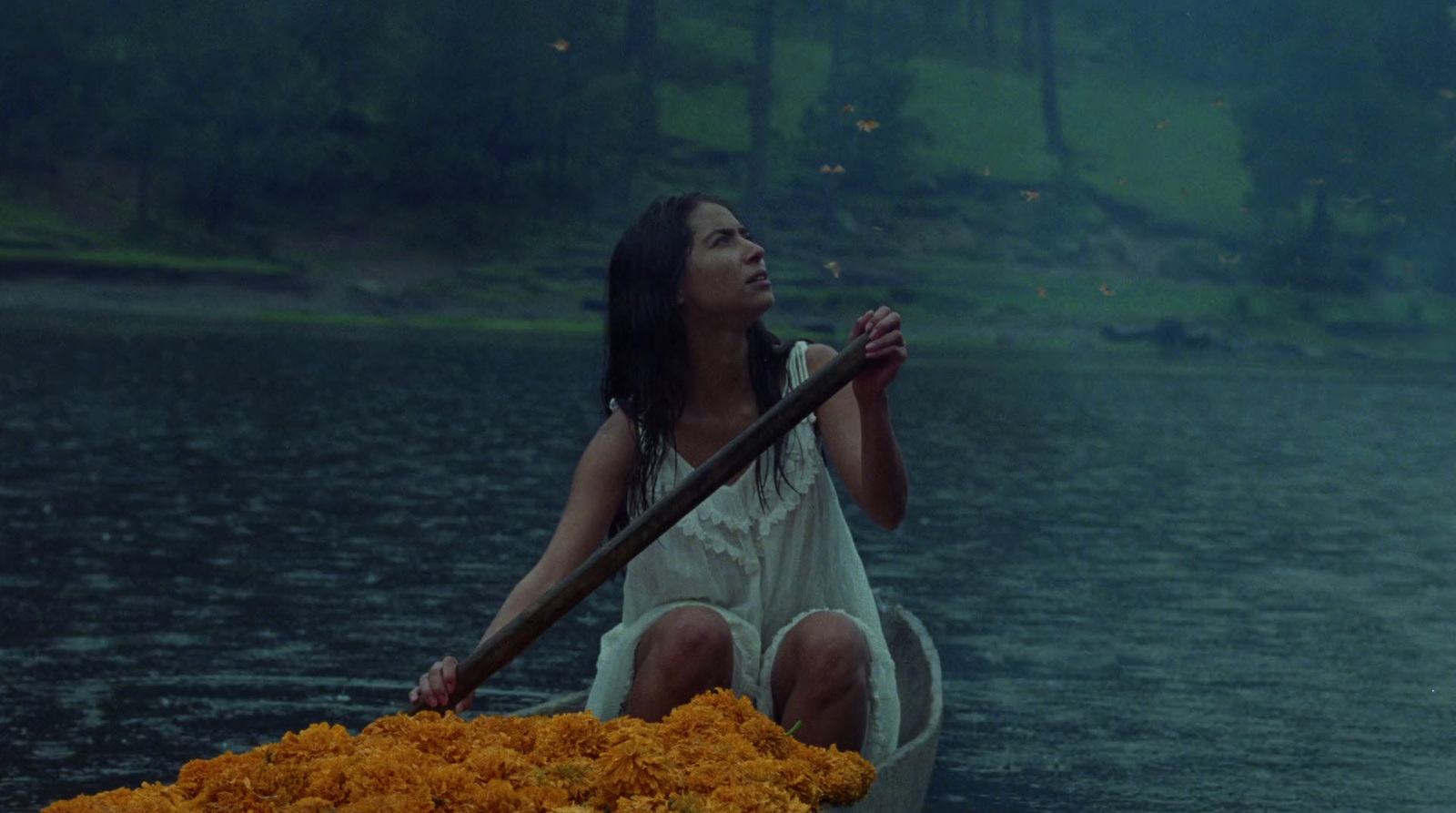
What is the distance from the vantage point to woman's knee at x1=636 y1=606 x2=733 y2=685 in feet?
15.8

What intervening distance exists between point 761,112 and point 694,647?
57899 mm

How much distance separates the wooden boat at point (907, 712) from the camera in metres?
4.91

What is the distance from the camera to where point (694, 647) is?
4.82 m

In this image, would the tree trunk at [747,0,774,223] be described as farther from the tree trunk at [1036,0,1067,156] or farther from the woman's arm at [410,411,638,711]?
the woman's arm at [410,411,638,711]

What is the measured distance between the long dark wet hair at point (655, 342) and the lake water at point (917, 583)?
2769 millimetres

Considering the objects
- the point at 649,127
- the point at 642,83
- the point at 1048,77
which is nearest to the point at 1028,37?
the point at 1048,77

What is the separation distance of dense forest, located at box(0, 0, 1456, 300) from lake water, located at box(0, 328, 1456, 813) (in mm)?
31523

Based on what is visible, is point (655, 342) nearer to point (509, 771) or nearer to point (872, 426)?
point (872, 426)

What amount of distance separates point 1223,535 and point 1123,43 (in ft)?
215

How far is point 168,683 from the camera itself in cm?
916

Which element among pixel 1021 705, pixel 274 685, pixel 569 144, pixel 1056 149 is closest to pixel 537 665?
pixel 274 685

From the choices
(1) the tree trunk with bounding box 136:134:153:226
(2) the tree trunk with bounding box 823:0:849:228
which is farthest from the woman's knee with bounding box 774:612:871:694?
(2) the tree trunk with bounding box 823:0:849:228

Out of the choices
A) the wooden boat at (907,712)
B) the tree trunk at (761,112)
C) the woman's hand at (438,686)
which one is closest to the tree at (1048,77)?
the tree trunk at (761,112)

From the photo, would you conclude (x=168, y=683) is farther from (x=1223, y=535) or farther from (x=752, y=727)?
(x=1223, y=535)
